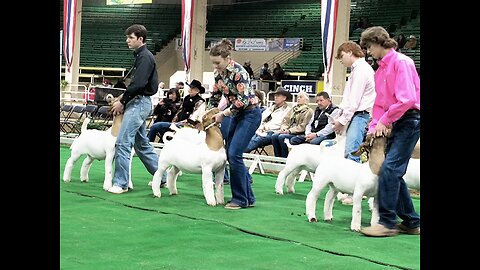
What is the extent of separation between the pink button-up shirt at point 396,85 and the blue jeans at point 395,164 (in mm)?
85

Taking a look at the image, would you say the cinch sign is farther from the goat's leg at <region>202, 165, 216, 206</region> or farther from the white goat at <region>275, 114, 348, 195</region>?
the goat's leg at <region>202, 165, 216, 206</region>

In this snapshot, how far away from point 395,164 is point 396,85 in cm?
55

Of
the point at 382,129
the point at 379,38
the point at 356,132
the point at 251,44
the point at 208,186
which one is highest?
the point at 251,44

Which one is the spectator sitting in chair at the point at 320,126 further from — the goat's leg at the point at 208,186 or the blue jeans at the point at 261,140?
the goat's leg at the point at 208,186

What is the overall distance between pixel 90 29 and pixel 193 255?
33925mm

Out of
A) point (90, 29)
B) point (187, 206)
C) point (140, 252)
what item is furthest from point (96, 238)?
point (90, 29)

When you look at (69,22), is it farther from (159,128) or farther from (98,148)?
(98,148)

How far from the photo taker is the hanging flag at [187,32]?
57.5ft

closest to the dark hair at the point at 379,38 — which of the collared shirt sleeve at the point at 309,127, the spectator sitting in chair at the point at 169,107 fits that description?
the collared shirt sleeve at the point at 309,127

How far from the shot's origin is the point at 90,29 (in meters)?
36.3

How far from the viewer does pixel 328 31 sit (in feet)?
44.0

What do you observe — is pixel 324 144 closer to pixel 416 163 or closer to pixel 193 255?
pixel 416 163

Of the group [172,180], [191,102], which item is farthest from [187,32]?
[172,180]

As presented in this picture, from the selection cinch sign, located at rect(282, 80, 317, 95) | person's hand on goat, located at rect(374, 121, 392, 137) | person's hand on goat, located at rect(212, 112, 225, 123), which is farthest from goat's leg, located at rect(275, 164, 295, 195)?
cinch sign, located at rect(282, 80, 317, 95)
